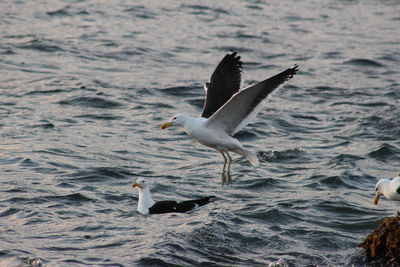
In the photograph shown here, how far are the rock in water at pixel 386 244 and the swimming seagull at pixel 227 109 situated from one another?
2.10 meters

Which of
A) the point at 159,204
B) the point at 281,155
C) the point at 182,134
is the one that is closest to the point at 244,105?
the point at 159,204

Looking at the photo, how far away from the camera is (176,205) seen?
976cm

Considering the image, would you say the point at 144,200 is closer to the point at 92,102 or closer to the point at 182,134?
the point at 182,134

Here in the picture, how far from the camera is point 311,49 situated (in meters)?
19.7

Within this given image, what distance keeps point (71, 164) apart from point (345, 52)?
10309 mm

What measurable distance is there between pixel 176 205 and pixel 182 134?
14.3 feet

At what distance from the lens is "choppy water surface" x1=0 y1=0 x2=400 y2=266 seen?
345 inches

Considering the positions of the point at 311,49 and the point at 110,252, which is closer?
the point at 110,252

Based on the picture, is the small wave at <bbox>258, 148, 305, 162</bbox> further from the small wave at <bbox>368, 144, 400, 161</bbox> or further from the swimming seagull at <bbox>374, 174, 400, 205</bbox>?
the swimming seagull at <bbox>374, 174, 400, 205</bbox>

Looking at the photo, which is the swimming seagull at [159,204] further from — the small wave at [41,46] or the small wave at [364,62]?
the small wave at [364,62]

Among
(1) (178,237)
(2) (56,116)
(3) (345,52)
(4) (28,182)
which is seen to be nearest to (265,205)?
(1) (178,237)

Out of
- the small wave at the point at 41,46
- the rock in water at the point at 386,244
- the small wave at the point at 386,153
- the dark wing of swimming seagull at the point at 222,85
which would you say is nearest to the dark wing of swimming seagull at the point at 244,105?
the dark wing of swimming seagull at the point at 222,85

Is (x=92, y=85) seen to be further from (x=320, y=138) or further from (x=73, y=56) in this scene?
(x=320, y=138)

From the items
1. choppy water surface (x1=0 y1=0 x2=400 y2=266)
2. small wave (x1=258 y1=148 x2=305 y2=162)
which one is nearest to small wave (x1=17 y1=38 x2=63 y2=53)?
choppy water surface (x1=0 y1=0 x2=400 y2=266)
